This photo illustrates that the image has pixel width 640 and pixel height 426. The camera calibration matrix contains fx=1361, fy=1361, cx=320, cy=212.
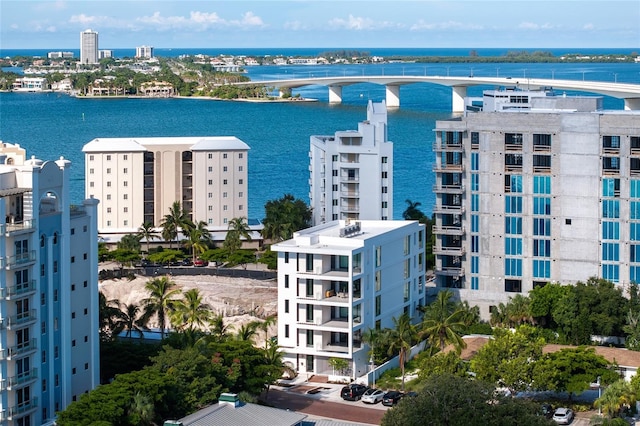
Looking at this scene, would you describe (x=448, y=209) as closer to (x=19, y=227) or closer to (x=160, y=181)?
(x=160, y=181)

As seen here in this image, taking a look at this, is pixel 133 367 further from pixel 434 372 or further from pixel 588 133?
pixel 588 133

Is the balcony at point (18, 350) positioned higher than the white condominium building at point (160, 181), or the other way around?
the white condominium building at point (160, 181)

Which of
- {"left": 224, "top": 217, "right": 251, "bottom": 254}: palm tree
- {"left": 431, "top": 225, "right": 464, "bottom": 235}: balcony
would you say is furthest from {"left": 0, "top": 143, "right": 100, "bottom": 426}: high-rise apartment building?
{"left": 224, "top": 217, "right": 251, "bottom": 254}: palm tree

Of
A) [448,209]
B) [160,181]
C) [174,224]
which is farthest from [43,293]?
[160,181]

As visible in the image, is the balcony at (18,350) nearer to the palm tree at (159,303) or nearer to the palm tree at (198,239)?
the palm tree at (159,303)

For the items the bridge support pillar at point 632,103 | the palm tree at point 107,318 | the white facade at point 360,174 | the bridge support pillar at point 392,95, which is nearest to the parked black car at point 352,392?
the palm tree at point 107,318

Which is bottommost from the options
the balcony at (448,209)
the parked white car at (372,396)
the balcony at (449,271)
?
the parked white car at (372,396)

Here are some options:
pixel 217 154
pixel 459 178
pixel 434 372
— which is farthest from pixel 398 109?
pixel 434 372

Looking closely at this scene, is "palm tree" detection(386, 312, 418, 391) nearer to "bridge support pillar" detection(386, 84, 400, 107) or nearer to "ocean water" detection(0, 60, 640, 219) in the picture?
"ocean water" detection(0, 60, 640, 219)
